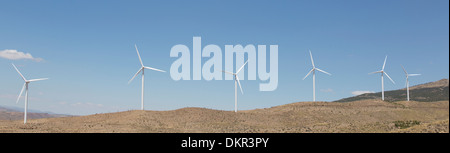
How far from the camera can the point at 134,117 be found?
59.9 metres

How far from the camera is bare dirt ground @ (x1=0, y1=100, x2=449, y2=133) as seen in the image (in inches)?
2052

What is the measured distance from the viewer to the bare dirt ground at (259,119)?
52125 mm

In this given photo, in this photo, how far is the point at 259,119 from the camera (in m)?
64.1
